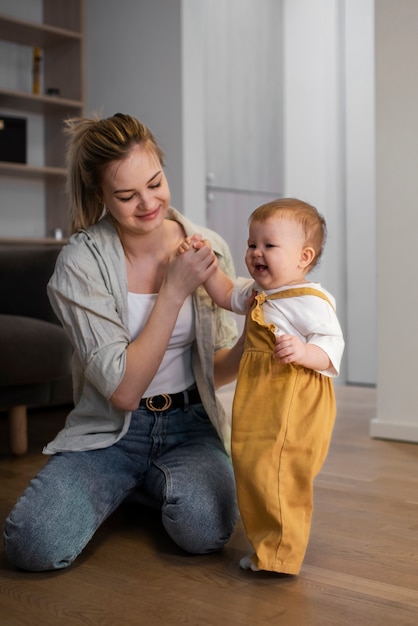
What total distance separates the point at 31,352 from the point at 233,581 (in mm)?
1298

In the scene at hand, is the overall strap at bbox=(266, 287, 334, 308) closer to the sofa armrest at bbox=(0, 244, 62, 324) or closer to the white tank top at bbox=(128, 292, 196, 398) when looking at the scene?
the white tank top at bbox=(128, 292, 196, 398)

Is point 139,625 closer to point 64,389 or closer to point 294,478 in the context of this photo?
point 294,478

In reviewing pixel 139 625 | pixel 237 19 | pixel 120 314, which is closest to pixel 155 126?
pixel 237 19

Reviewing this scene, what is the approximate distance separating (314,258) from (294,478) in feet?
1.35

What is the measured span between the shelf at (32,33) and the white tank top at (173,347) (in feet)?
9.36

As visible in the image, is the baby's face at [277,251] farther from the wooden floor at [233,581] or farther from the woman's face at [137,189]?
the wooden floor at [233,581]

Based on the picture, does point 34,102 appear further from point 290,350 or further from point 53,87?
point 290,350

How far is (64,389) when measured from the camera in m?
3.08

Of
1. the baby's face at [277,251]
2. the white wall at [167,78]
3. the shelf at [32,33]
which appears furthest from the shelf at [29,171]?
the baby's face at [277,251]

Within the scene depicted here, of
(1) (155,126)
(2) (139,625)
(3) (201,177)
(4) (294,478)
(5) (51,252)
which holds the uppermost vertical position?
(1) (155,126)

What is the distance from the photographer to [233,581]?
154cm

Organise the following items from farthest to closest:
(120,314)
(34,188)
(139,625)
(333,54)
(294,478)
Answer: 1. (34,188)
2. (333,54)
3. (120,314)
4. (294,478)
5. (139,625)

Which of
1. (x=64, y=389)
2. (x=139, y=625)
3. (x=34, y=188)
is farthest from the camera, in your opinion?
(x=34, y=188)

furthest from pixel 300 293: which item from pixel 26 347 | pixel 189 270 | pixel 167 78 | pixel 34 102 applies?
pixel 34 102
